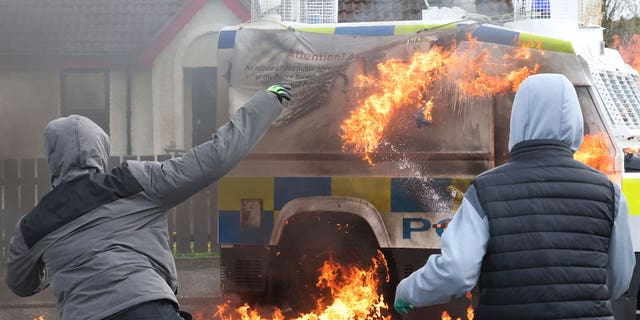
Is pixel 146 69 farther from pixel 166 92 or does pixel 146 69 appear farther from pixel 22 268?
pixel 22 268

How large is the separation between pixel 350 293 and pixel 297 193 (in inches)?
33.4

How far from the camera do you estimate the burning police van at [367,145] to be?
18.4 feet

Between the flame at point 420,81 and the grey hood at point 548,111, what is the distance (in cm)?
258

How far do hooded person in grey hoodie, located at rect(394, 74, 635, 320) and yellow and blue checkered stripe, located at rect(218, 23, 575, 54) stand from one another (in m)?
2.64

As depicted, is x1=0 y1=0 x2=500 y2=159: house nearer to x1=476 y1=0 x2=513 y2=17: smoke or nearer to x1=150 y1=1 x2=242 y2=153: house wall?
x1=150 y1=1 x2=242 y2=153: house wall

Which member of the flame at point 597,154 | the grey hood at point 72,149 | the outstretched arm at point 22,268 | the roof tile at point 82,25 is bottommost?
the outstretched arm at point 22,268

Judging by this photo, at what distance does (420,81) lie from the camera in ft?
18.6

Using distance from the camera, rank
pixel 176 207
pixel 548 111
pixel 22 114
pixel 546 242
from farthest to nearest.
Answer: pixel 176 207 → pixel 22 114 → pixel 548 111 → pixel 546 242

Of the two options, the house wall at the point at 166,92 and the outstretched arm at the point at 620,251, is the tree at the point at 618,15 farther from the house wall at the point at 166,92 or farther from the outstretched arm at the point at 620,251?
the outstretched arm at the point at 620,251

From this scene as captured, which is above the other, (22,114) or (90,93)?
(90,93)

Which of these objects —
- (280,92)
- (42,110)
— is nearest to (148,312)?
(280,92)

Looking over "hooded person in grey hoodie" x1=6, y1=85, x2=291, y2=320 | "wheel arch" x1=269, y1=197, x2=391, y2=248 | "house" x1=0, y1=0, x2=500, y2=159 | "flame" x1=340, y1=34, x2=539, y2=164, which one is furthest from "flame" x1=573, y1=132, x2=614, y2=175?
"house" x1=0, y1=0, x2=500, y2=159

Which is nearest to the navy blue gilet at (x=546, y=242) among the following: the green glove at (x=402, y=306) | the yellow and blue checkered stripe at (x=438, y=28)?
the green glove at (x=402, y=306)

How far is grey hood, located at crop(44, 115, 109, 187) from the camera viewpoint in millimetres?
3375
